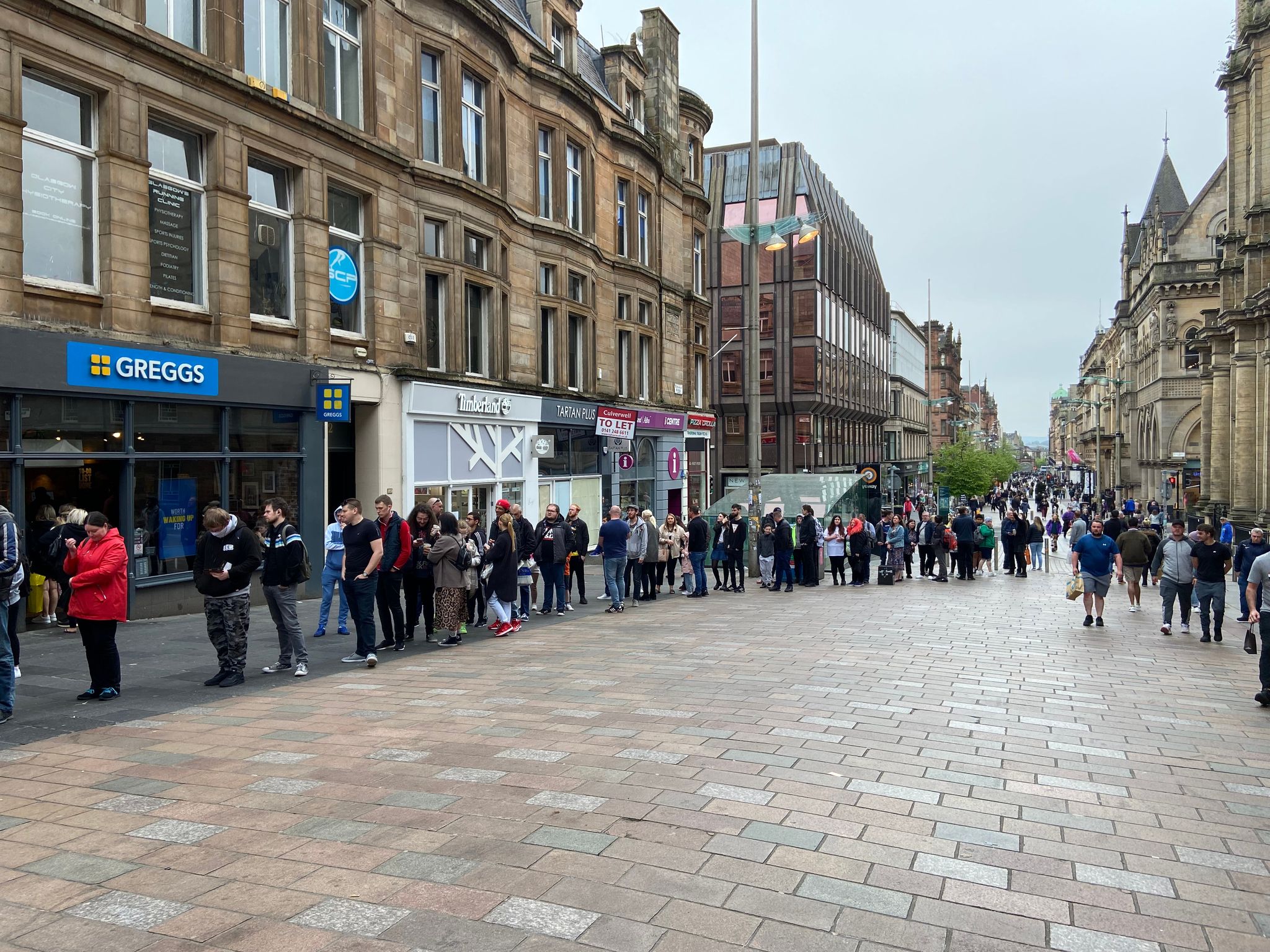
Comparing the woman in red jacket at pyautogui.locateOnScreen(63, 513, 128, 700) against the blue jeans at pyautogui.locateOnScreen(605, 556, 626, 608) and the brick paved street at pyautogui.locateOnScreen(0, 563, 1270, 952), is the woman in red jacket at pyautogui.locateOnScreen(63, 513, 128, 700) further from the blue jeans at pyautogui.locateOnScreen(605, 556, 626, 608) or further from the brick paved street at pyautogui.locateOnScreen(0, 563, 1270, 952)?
the blue jeans at pyautogui.locateOnScreen(605, 556, 626, 608)

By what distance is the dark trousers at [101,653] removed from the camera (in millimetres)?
7875

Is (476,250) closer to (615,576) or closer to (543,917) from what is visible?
(615,576)

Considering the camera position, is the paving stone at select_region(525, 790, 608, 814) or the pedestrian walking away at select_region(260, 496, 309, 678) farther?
the pedestrian walking away at select_region(260, 496, 309, 678)

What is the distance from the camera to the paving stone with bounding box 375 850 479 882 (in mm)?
4303

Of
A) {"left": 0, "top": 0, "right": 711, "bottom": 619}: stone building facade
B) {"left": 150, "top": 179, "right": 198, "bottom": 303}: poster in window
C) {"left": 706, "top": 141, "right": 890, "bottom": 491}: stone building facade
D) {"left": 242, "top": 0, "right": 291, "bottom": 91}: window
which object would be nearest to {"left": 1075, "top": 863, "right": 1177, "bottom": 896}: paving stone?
{"left": 0, "top": 0, "right": 711, "bottom": 619}: stone building facade

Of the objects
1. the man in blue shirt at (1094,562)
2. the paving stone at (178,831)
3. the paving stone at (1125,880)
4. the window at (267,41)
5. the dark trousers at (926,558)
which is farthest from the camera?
the dark trousers at (926,558)

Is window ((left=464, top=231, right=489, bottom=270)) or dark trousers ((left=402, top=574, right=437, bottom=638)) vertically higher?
window ((left=464, top=231, right=489, bottom=270))

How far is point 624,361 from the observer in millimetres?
29734

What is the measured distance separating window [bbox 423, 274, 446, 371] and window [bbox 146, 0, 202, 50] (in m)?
6.69

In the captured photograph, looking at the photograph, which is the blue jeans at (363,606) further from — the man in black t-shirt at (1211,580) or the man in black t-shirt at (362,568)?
the man in black t-shirt at (1211,580)

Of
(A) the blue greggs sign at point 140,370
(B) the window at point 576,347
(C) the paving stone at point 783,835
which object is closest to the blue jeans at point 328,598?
(A) the blue greggs sign at point 140,370

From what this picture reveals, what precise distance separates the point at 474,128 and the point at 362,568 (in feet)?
47.2

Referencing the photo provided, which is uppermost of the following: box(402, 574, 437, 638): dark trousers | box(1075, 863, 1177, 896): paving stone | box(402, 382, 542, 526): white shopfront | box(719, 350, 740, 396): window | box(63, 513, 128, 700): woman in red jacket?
box(719, 350, 740, 396): window

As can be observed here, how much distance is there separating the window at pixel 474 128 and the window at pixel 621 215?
324 inches
